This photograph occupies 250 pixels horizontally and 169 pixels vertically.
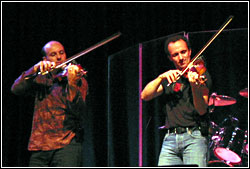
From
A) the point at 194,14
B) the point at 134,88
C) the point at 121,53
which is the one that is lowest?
the point at 134,88

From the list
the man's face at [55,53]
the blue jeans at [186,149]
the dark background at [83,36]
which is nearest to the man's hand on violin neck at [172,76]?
the blue jeans at [186,149]

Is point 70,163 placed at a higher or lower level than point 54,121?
lower

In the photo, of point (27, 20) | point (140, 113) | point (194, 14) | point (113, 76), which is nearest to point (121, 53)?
point (113, 76)

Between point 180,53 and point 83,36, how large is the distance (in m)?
1.53

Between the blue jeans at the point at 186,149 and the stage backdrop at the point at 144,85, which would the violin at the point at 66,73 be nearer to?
the stage backdrop at the point at 144,85

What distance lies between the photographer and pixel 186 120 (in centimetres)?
246

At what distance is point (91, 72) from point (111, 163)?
1066mm

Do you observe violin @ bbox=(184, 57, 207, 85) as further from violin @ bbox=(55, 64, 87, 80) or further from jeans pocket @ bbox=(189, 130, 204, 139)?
violin @ bbox=(55, 64, 87, 80)

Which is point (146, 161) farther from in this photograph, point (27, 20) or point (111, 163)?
point (27, 20)

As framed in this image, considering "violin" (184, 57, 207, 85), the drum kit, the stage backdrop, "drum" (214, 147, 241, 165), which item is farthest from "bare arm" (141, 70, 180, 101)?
"drum" (214, 147, 241, 165)

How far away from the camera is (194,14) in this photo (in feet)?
12.2

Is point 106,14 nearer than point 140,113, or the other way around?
point 140,113

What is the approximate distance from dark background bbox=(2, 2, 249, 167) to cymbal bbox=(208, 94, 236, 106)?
0.70 metres

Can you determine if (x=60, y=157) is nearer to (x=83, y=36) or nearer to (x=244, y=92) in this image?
(x=244, y=92)
